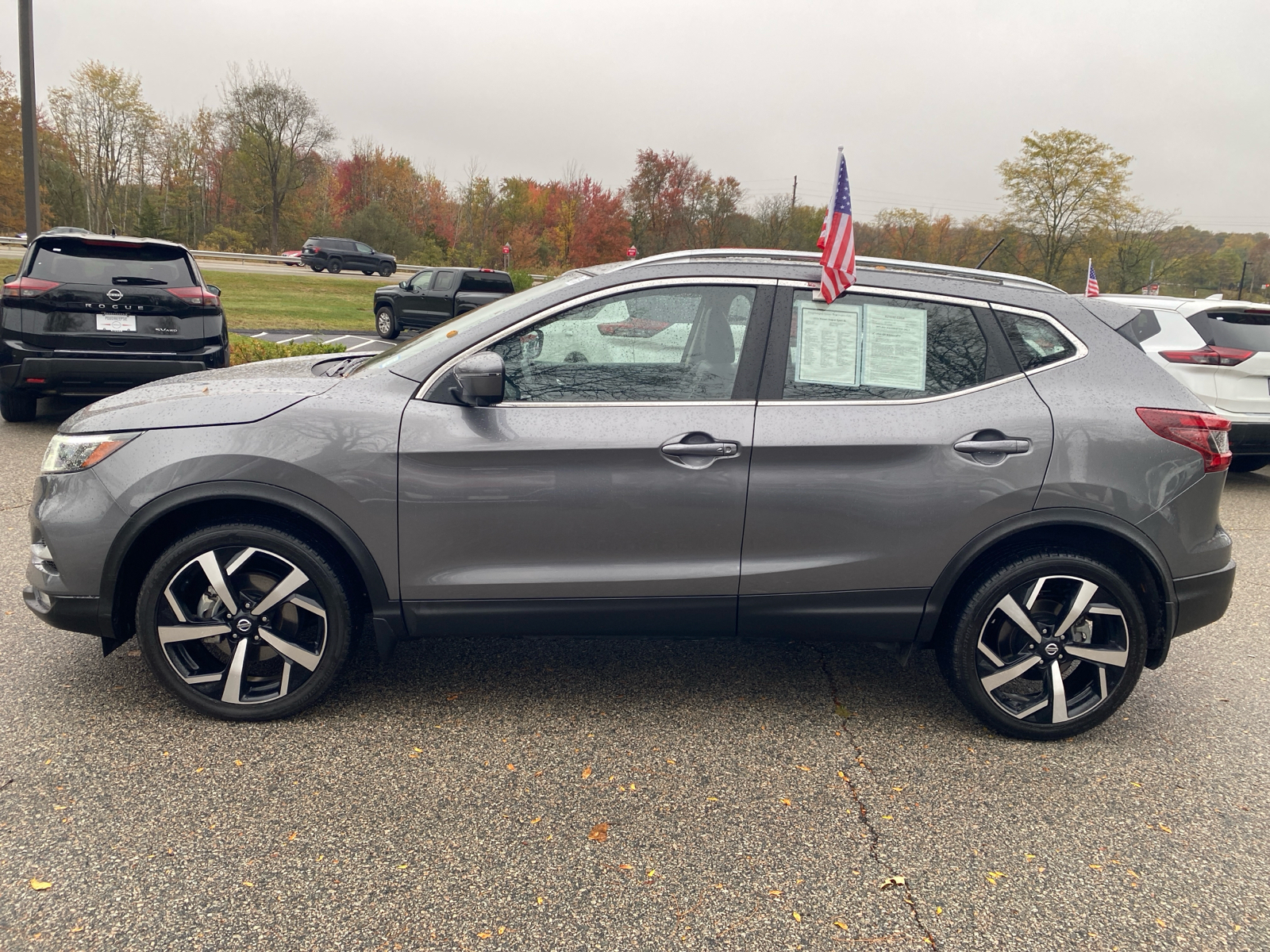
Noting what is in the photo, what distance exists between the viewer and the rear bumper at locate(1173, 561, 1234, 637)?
3.48m

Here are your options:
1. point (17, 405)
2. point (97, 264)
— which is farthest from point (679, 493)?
point (17, 405)

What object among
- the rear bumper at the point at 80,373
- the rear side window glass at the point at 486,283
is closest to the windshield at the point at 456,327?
the rear bumper at the point at 80,373

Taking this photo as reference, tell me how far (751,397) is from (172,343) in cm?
655

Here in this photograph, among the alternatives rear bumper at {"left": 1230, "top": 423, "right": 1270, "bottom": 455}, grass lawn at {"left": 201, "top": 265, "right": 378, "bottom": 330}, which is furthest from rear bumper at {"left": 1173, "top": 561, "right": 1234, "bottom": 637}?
grass lawn at {"left": 201, "top": 265, "right": 378, "bottom": 330}

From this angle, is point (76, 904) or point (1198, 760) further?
point (1198, 760)

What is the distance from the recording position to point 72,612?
3293mm

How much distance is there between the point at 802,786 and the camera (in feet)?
10.3

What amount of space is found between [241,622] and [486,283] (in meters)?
18.9

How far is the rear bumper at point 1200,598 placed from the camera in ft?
11.4

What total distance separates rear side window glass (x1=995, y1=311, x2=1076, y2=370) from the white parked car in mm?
5319

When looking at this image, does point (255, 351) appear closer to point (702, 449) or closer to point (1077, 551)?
point (702, 449)

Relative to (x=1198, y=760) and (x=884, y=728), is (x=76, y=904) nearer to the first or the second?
(x=884, y=728)

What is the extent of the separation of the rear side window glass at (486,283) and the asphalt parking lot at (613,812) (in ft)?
57.5

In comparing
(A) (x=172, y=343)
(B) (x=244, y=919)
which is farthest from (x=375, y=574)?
(A) (x=172, y=343)
